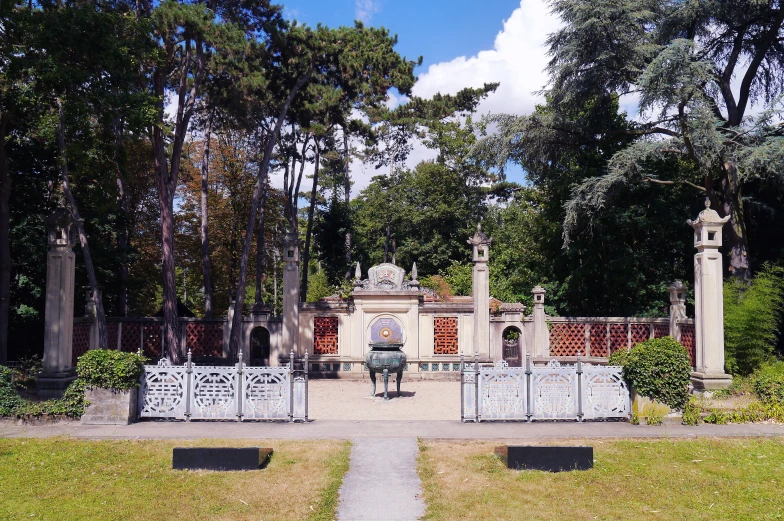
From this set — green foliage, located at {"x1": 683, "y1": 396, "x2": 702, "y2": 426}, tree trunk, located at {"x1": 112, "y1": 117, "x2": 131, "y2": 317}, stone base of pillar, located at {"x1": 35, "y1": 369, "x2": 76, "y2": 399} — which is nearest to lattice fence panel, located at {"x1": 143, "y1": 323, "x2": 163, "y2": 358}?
tree trunk, located at {"x1": 112, "y1": 117, "x2": 131, "y2": 317}

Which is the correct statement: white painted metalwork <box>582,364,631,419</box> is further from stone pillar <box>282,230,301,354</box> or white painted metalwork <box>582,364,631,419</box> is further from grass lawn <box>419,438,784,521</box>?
stone pillar <box>282,230,301,354</box>

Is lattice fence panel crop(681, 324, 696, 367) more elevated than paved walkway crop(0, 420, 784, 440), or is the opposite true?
lattice fence panel crop(681, 324, 696, 367)

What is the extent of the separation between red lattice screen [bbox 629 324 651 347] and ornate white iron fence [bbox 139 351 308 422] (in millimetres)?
11394

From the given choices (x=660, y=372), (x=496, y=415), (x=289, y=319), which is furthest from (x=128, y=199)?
(x=660, y=372)

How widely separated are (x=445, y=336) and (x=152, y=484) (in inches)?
502

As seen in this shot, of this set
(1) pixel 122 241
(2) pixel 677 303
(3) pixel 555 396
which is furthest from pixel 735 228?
(1) pixel 122 241

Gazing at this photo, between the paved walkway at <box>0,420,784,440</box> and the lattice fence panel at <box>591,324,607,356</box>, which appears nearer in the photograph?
the paved walkway at <box>0,420,784,440</box>

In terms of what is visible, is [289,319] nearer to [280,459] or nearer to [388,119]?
[280,459]

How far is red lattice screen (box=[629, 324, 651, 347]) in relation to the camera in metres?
17.7

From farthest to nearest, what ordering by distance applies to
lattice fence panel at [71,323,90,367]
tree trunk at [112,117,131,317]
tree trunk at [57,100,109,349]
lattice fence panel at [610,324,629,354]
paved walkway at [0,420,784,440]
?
1. tree trunk at [112,117,131,317]
2. lattice fence panel at [610,324,629,354]
3. lattice fence panel at [71,323,90,367]
4. tree trunk at [57,100,109,349]
5. paved walkway at [0,420,784,440]

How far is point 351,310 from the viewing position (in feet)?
61.4

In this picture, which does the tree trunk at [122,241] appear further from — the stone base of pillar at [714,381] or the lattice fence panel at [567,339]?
the stone base of pillar at [714,381]

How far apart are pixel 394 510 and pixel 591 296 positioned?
668 inches

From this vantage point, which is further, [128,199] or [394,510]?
[128,199]
